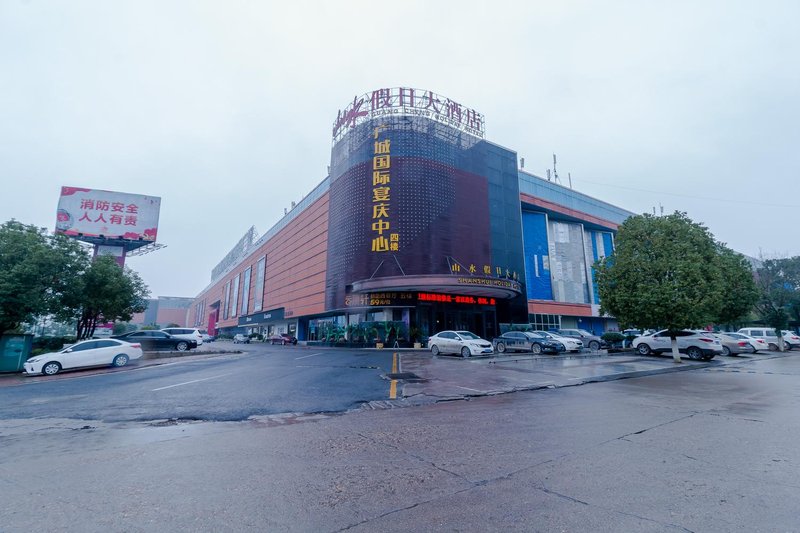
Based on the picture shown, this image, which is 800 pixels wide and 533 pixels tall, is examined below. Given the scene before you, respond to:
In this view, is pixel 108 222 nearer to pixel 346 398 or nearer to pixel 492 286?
pixel 492 286

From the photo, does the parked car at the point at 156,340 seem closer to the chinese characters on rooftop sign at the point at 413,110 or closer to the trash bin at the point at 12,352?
the trash bin at the point at 12,352

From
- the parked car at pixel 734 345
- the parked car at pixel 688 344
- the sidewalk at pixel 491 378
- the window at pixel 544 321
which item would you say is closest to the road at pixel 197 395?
the sidewalk at pixel 491 378

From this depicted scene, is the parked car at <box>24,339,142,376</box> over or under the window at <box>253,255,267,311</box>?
under

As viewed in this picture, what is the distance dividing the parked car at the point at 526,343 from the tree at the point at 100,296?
27.7m

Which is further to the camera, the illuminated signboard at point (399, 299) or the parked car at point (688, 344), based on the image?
the illuminated signboard at point (399, 299)

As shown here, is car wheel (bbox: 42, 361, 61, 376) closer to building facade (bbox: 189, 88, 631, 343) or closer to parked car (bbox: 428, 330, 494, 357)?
parked car (bbox: 428, 330, 494, 357)

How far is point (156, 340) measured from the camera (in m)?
27.6

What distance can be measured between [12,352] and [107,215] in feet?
123

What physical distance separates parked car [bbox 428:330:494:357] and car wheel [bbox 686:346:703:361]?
37.2 ft

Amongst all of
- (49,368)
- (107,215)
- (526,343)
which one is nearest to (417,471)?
(49,368)

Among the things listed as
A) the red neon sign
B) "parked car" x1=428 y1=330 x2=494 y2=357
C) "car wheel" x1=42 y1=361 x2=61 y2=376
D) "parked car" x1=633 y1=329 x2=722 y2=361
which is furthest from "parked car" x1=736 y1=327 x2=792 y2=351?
"car wheel" x1=42 y1=361 x2=61 y2=376

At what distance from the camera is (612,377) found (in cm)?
1347

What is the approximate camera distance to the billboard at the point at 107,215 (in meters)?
48.2

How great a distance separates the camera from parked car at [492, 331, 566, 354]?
78.4ft
